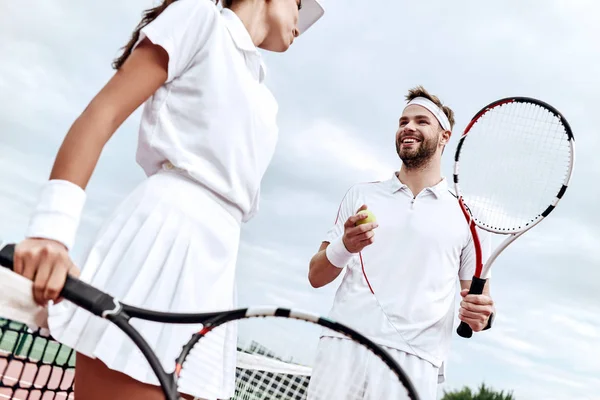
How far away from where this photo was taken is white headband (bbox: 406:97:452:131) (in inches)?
127

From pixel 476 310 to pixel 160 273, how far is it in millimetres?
1611

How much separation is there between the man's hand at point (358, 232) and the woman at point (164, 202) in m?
1.09

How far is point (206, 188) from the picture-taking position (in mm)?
1269

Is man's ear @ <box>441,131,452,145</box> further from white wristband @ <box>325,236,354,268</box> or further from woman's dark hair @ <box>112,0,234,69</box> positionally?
woman's dark hair @ <box>112,0,234,69</box>

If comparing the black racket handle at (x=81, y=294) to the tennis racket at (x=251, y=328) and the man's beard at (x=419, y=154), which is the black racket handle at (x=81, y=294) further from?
the man's beard at (x=419, y=154)

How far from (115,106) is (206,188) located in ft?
0.78

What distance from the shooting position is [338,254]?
2.67 m

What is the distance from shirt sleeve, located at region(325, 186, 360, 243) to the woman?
1.72 metres

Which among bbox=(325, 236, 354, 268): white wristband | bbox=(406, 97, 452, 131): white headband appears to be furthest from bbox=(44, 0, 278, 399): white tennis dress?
bbox=(406, 97, 452, 131): white headband

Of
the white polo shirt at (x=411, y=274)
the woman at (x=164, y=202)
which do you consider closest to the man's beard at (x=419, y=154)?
the white polo shirt at (x=411, y=274)

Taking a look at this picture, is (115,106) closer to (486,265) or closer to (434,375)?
(486,265)

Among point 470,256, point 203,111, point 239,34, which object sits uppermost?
point 470,256

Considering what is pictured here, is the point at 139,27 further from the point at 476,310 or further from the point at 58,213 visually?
the point at 476,310

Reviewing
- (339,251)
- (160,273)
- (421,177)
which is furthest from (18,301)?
(421,177)
